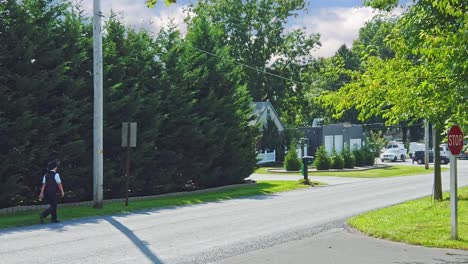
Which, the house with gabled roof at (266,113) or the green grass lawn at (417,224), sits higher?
the house with gabled roof at (266,113)

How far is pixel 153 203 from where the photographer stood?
21406 mm

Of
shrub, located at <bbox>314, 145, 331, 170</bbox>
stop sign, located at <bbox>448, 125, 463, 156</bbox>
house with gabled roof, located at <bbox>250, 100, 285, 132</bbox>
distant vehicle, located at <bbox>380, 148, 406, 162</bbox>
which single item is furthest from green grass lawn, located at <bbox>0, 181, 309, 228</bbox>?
distant vehicle, located at <bbox>380, 148, 406, 162</bbox>

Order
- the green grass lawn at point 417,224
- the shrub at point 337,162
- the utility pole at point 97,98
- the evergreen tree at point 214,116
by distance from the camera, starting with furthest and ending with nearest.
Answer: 1. the shrub at point 337,162
2. the evergreen tree at point 214,116
3. the utility pole at point 97,98
4. the green grass lawn at point 417,224

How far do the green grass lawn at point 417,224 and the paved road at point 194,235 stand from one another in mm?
638

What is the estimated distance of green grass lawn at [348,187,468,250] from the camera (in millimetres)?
11969

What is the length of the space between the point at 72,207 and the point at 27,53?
17.3 ft

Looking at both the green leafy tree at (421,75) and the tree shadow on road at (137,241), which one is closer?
the green leafy tree at (421,75)

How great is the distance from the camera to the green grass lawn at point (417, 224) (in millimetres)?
11969

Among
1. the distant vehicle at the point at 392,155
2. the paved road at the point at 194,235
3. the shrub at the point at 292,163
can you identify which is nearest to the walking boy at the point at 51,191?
the paved road at the point at 194,235

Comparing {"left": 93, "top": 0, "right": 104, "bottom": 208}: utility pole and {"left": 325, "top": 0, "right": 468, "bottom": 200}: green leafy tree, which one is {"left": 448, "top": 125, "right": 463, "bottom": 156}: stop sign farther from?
{"left": 93, "top": 0, "right": 104, "bottom": 208}: utility pole

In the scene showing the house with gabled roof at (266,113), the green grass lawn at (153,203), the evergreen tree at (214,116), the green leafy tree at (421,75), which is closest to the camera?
the green leafy tree at (421,75)

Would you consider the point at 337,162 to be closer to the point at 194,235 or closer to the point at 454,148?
the point at 194,235

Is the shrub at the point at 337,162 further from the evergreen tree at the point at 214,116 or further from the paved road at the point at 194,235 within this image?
the paved road at the point at 194,235

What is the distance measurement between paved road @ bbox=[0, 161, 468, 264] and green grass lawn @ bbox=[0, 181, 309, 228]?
1046 millimetres
